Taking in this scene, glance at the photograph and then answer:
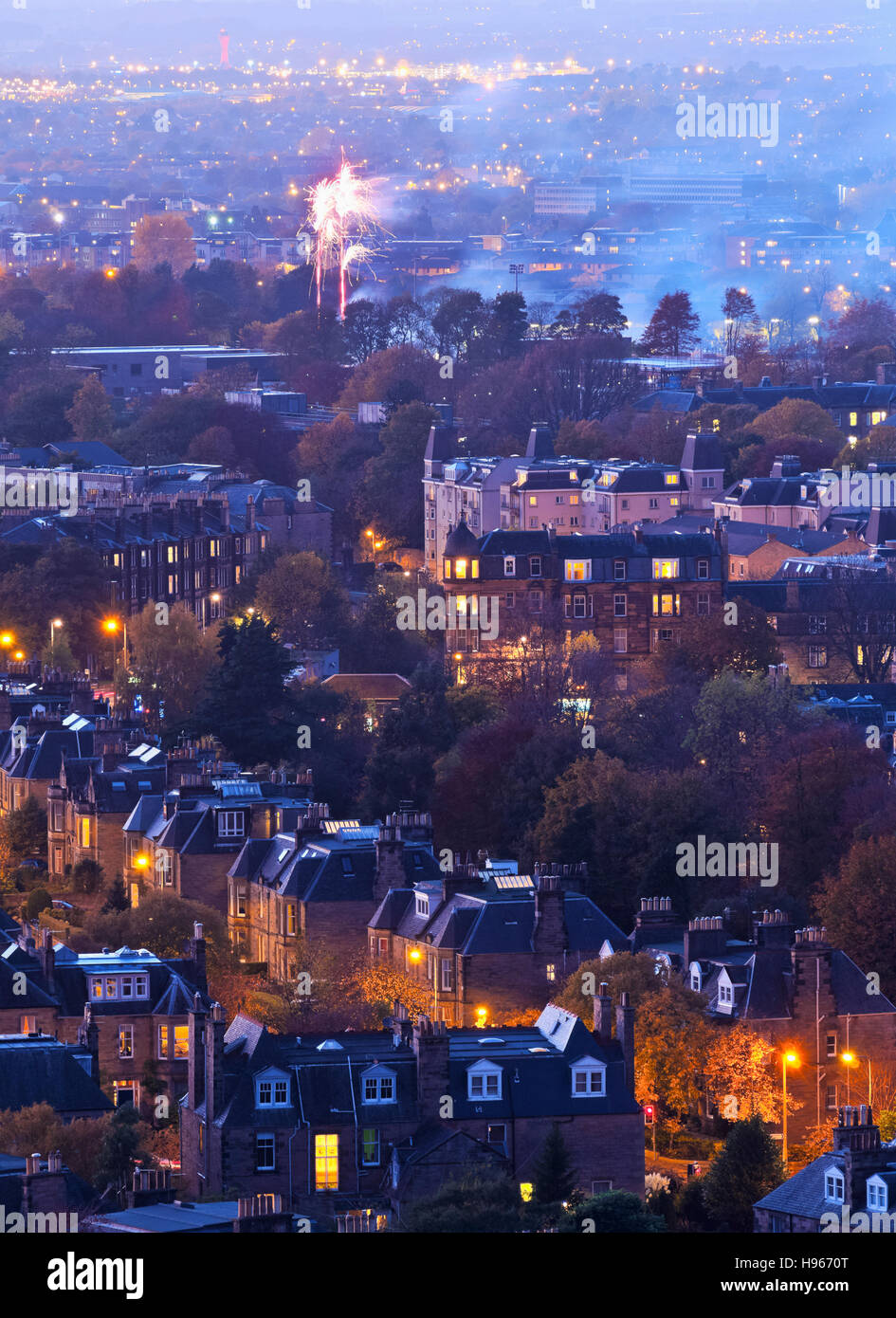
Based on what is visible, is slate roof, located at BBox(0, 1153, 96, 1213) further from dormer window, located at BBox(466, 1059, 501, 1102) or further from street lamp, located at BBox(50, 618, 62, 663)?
street lamp, located at BBox(50, 618, 62, 663)

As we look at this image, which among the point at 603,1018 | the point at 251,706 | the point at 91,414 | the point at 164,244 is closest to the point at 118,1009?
the point at 603,1018

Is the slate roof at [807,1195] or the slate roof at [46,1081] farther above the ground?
the slate roof at [807,1195]

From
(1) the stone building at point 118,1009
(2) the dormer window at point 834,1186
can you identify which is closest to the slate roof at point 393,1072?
(1) the stone building at point 118,1009

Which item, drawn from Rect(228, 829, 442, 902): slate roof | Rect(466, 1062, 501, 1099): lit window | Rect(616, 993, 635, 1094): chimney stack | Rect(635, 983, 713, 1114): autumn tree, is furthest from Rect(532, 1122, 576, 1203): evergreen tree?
Rect(228, 829, 442, 902): slate roof

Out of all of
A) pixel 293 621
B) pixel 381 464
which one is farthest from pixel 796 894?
pixel 381 464

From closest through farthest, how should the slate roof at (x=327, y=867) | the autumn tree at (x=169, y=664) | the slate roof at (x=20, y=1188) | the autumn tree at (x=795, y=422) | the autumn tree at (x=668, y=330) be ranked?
the slate roof at (x=20, y=1188)
the slate roof at (x=327, y=867)
the autumn tree at (x=169, y=664)
the autumn tree at (x=795, y=422)
the autumn tree at (x=668, y=330)

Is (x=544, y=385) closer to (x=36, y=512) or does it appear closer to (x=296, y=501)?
(x=296, y=501)

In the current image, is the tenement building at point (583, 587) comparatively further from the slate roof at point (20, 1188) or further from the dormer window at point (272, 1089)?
the slate roof at point (20, 1188)

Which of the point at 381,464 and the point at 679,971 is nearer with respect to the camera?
the point at 679,971
